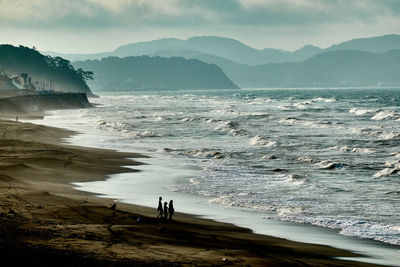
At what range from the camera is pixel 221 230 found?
2561 centimetres

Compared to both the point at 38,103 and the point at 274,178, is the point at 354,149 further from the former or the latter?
the point at 38,103

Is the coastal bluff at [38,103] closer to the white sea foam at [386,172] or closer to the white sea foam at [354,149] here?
the white sea foam at [354,149]

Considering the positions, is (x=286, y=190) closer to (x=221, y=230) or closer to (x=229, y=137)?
(x=221, y=230)

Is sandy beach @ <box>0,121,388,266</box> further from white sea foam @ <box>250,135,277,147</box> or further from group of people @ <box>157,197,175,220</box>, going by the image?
white sea foam @ <box>250,135,277,147</box>

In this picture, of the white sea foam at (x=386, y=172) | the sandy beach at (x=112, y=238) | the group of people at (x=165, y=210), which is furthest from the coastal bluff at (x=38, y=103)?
the group of people at (x=165, y=210)

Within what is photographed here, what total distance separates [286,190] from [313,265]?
16.0 m

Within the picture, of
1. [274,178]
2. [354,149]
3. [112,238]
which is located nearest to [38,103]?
[354,149]

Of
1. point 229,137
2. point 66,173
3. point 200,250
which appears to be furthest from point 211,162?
point 200,250

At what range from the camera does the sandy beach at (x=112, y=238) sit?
18.2m

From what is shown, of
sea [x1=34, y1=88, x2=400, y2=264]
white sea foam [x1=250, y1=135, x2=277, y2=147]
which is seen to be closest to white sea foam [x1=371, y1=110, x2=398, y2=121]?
sea [x1=34, y1=88, x2=400, y2=264]

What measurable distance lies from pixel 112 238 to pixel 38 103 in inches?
5081

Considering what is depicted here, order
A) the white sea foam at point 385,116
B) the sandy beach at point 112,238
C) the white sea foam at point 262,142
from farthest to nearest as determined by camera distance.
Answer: the white sea foam at point 385,116 → the white sea foam at point 262,142 → the sandy beach at point 112,238

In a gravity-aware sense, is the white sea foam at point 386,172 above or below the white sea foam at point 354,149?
below

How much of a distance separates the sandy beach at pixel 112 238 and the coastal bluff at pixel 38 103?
89.0 meters
